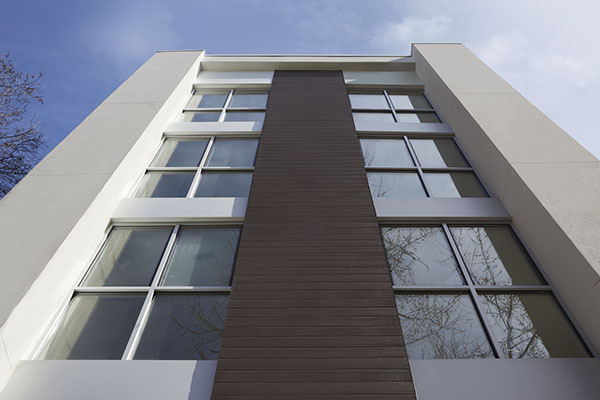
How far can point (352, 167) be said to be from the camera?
761cm

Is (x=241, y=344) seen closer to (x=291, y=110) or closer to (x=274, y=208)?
(x=274, y=208)

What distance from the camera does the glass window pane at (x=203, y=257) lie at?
5672 mm

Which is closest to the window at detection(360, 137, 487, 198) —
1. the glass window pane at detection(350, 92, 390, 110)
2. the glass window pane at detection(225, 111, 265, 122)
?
the glass window pane at detection(350, 92, 390, 110)

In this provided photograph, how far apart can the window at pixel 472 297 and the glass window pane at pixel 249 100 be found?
6.24 metres

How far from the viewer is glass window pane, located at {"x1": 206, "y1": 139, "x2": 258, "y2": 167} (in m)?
8.38

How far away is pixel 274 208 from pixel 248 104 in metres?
5.48

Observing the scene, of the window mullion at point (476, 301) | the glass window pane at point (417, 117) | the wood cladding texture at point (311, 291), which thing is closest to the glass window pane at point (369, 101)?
the glass window pane at point (417, 117)

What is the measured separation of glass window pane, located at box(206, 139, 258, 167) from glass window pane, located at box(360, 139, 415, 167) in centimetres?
270

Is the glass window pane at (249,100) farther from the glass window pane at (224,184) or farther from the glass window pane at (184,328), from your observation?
the glass window pane at (184,328)

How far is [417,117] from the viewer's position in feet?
33.7

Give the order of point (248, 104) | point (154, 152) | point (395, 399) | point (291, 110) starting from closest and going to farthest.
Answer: point (395, 399), point (154, 152), point (291, 110), point (248, 104)

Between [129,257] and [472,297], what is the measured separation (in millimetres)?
5455

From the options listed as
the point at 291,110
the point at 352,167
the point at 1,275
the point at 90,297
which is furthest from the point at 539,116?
the point at 1,275

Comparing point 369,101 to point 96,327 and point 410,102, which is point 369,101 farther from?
point 96,327
